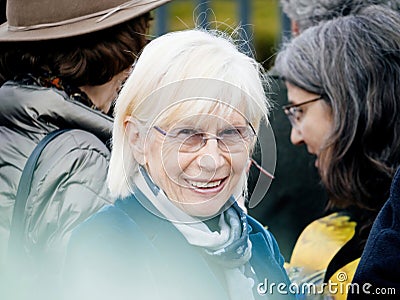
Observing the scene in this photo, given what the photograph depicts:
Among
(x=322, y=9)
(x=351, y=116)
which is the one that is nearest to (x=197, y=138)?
(x=351, y=116)

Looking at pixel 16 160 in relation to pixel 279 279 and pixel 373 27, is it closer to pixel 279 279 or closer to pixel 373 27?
pixel 279 279

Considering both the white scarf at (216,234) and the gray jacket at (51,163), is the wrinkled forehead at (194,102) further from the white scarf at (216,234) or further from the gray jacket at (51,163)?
the gray jacket at (51,163)

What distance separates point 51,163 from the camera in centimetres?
198

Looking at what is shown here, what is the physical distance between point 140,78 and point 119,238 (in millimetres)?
300

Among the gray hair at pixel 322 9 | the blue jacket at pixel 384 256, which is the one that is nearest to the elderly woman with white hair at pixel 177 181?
the blue jacket at pixel 384 256

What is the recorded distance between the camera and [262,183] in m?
1.71

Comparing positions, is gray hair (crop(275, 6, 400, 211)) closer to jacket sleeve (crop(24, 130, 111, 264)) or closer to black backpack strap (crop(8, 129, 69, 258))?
jacket sleeve (crop(24, 130, 111, 264))

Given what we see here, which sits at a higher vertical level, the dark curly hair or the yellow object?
the dark curly hair

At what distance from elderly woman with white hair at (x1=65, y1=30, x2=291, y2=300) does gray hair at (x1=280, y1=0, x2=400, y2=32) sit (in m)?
1.17

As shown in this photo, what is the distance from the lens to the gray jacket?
195 centimetres

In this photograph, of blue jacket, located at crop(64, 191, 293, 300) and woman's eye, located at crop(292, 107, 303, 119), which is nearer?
blue jacket, located at crop(64, 191, 293, 300)

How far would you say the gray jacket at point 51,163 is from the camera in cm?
195

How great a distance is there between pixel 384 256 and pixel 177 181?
410mm

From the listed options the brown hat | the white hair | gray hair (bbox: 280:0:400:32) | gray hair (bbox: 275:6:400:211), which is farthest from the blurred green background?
the white hair
